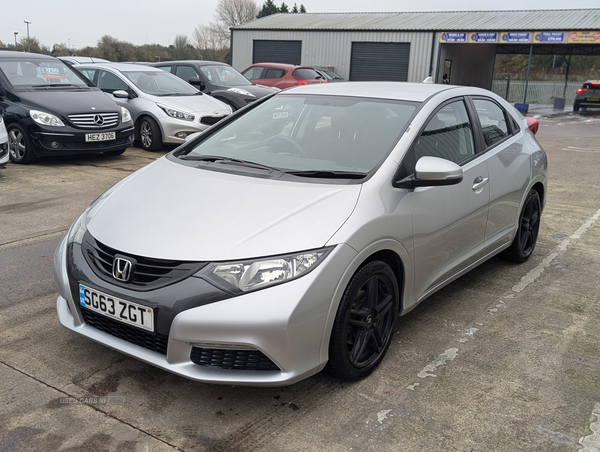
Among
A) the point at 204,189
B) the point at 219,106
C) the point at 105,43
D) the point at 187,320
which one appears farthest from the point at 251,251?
the point at 105,43

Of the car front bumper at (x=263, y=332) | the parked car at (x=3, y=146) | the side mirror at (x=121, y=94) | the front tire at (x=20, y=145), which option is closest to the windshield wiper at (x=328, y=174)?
the car front bumper at (x=263, y=332)

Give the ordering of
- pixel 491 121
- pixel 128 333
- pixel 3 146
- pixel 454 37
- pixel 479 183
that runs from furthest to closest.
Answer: pixel 454 37 → pixel 3 146 → pixel 491 121 → pixel 479 183 → pixel 128 333

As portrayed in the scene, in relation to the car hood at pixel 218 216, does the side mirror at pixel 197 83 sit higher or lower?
higher

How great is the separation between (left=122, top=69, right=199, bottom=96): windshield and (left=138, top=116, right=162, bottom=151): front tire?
1.86ft

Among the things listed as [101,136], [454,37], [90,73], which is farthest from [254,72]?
[454,37]

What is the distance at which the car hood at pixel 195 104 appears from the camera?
33.4 ft

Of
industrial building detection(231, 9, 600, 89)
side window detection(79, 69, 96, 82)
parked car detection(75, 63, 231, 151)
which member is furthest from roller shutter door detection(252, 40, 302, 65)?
side window detection(79, 69, 96, 82)

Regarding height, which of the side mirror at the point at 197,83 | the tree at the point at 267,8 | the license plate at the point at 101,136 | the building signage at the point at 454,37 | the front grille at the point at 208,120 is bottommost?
the license plate at the point at 101,136

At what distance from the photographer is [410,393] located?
283cm

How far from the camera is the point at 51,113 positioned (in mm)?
8375

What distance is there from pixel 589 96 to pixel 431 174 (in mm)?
24819

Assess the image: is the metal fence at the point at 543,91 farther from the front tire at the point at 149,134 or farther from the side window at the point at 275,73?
the front tire at the point at 149,134

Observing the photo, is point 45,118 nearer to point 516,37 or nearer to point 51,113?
point 51,113

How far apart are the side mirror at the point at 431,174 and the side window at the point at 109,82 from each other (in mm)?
8736
